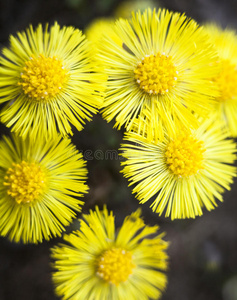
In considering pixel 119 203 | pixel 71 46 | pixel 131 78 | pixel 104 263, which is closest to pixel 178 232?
pixel 119 203

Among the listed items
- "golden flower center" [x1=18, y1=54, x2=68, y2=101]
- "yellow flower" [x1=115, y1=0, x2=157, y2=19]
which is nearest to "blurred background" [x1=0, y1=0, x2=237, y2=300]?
"yellow flower" [x1=115, y1=0, x2=157, y2=19]

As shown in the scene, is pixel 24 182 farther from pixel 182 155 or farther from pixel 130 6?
pixel 130 6

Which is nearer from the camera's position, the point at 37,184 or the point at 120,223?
the point at 37,184

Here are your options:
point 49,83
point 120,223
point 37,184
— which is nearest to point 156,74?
point 49,83

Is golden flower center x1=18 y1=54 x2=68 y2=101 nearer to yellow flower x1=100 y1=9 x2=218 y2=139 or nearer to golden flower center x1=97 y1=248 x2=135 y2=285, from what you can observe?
yellow flower x1=100 y1=9 x2=218 y2=139

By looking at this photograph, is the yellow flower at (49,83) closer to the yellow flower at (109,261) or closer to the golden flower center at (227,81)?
the yellow flower at (109,261)

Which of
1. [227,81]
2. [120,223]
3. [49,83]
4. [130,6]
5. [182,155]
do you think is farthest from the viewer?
[130,6]

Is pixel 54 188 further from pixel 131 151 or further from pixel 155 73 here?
pixel 155 73
